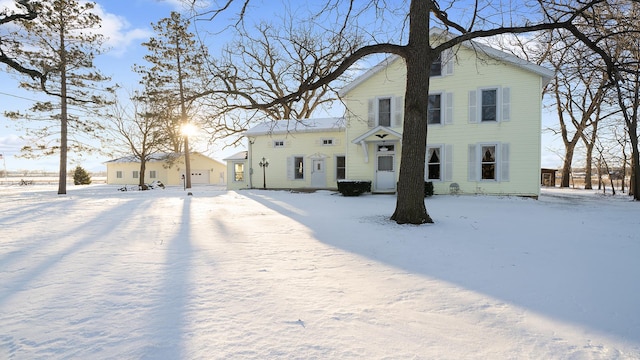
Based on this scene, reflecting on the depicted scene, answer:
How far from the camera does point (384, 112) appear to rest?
15.5 metres

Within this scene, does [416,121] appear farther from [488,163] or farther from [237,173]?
[237,173]

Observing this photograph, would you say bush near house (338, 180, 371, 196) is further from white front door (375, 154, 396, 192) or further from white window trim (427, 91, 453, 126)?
white window trim (427, 91, 453, 126)

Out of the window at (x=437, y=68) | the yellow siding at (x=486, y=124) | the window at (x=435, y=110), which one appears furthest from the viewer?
the window at (x=435, y=110)

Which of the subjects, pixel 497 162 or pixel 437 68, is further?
pixel 437 68

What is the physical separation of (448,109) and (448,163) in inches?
96.6

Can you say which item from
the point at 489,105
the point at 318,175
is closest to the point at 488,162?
the point at 489,105

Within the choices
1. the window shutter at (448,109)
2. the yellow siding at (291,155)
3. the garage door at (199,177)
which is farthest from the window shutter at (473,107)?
the garage door at (199,177)

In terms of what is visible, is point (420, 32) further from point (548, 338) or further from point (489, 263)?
point (548, 338)

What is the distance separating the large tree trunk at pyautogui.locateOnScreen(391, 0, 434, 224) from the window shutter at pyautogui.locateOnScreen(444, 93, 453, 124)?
7.79 m

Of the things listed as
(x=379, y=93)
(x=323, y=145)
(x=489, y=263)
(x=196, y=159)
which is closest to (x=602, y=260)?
(x=489, y=263)

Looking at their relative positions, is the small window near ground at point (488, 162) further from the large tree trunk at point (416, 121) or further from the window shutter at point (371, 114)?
the large tree trunk at point (416, 121)

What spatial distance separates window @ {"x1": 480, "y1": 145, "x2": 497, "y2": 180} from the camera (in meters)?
14.0

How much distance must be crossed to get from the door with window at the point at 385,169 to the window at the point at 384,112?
1.17 m

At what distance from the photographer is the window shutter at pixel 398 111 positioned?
1505 centimetres
